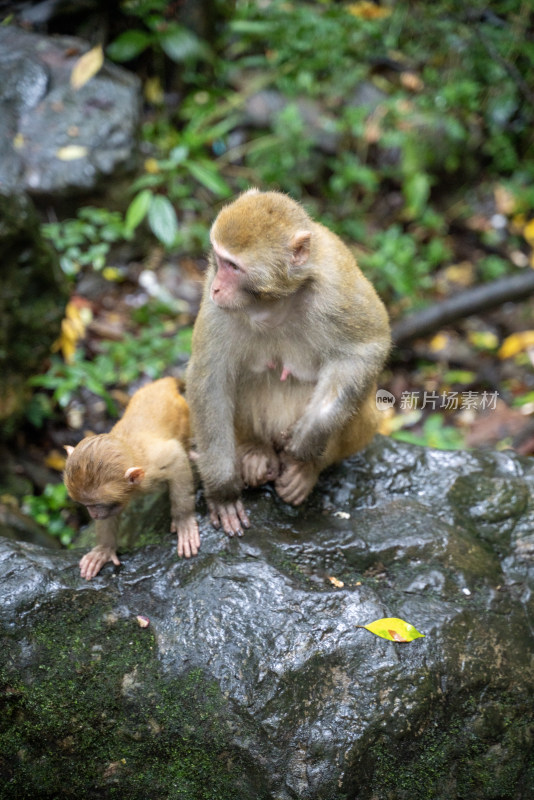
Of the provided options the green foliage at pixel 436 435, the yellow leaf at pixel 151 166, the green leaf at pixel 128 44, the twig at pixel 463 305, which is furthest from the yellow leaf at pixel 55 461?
the green leaf at pixel 128 44

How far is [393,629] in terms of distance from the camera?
3.21m

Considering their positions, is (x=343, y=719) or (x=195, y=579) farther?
(x=195, y=579)

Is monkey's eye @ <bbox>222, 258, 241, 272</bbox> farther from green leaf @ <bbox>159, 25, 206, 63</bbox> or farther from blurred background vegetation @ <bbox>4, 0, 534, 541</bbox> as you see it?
green leaf @ <bbox>159, 25, 206, 63</bbox>

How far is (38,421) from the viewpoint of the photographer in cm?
537

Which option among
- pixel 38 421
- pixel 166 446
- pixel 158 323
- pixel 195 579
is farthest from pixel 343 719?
pixel 158 323

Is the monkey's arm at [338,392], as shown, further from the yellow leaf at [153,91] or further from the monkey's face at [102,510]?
the yellow leaf at [153,91]

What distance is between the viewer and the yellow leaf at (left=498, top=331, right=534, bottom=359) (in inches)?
305

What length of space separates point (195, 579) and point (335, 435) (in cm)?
101

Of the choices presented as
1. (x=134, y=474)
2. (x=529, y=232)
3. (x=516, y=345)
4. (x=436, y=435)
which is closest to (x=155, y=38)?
(x=529, y=232)

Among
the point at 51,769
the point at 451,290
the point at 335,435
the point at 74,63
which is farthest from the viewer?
the point at 451,290

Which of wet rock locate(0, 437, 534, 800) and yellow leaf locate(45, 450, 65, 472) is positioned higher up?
wet rock locate(0, 437, 534, 800)

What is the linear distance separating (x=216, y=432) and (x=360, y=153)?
6.00 meters

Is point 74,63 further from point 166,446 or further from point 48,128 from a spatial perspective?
point 166,446

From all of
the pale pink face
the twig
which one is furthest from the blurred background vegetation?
Result: the pale pink face
